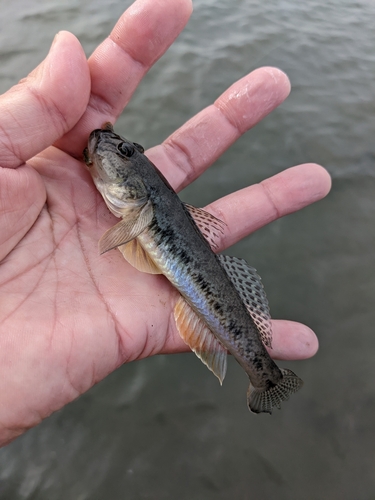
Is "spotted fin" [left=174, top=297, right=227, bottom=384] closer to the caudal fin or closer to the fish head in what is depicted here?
the caudal fin

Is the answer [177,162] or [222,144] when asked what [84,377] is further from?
[222,144]

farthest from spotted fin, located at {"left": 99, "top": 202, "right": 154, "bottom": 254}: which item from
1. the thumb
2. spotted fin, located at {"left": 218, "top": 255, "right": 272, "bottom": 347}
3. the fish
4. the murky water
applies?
the murky water

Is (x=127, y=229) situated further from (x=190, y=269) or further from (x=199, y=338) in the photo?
(x=199, y=338)

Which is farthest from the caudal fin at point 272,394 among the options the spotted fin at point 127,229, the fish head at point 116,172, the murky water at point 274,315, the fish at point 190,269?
the fish head at point 116,172

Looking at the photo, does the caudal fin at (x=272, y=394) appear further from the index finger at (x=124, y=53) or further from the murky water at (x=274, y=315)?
the index finger at (x=124, y=53)

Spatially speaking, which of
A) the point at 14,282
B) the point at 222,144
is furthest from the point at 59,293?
the point at 222,144
